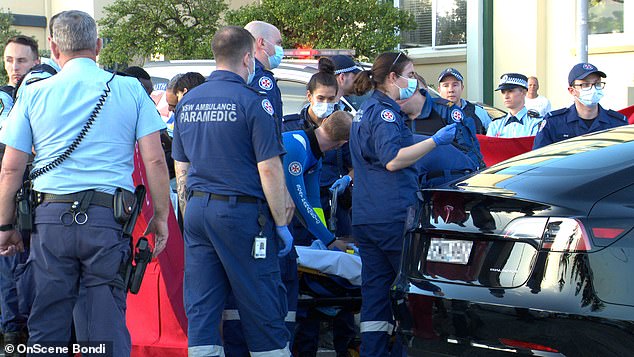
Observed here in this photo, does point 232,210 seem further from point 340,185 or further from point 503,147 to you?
point 503,147

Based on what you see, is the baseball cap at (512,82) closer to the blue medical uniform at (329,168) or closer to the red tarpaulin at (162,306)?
the blue medical uniform at (329,168)

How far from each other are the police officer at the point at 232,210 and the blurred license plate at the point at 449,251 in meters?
0.80

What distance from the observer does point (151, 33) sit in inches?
662

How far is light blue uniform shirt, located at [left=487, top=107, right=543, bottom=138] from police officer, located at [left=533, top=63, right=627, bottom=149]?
1.65 metres

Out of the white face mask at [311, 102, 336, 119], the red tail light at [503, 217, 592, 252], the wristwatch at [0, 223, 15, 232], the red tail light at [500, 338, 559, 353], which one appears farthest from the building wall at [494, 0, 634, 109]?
the wristwatch at [0, 223, 15, 232]

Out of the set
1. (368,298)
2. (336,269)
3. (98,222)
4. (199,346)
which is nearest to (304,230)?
(336,269)

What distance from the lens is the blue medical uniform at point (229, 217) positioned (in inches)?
202

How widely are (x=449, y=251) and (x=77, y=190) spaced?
1824 mm

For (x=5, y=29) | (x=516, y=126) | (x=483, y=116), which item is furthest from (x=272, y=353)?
(x=5, y=29)

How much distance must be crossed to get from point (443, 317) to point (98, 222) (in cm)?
171

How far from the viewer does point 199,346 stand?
5.23m

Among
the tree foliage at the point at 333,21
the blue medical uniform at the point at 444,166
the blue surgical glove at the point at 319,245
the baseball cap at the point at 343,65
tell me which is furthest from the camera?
the tree foliage at the point at 333,21

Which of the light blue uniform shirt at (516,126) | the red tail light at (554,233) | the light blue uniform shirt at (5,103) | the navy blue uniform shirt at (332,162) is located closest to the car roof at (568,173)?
the red tail light at (554,233)

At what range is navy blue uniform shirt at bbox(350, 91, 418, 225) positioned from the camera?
5.87 metres
